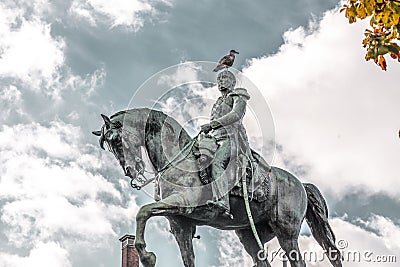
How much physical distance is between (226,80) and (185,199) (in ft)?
7.36

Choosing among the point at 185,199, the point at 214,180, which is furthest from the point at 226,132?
the point at 185,199

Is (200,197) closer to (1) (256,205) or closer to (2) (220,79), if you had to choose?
(1) (256,205)

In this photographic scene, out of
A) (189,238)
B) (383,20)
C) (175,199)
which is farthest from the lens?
(189,238)

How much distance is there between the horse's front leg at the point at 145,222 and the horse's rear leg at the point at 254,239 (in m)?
2.04

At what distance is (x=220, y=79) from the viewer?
511 inches

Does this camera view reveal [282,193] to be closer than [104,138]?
No

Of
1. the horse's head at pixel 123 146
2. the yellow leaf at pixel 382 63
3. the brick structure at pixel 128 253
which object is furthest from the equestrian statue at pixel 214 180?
the brick structure at pixel 128 253

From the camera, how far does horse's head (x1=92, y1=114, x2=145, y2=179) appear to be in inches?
468

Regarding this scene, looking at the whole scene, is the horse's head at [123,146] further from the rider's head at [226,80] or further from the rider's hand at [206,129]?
the rider's head at [226,80]

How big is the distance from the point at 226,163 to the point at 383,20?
4.52m

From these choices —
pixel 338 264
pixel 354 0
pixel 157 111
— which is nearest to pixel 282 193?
pixel 338 264

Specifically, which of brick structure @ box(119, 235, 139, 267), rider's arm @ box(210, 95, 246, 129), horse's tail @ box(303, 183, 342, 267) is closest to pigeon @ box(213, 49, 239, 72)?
rider's arm @ box(210, 95, 246, 129)

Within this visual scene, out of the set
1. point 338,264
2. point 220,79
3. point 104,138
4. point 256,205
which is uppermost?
point 220,79

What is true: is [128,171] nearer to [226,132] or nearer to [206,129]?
[206,129]
